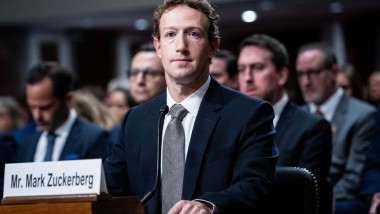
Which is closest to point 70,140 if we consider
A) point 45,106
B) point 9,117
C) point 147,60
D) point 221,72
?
point 45,106

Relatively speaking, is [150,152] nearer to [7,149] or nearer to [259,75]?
[259,75]

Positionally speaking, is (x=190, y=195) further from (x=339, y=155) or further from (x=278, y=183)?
(x=339, y=155)

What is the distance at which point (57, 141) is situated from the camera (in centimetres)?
410

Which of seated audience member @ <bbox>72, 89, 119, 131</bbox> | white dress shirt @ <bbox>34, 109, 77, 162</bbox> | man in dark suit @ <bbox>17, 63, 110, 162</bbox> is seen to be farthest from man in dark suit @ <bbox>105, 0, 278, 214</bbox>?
seated audience member @ <bbox>72, 89, 119, 131</bbox>

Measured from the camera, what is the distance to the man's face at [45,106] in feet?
13.7

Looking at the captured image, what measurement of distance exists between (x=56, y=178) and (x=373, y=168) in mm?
2323

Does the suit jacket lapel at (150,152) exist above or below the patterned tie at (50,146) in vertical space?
above

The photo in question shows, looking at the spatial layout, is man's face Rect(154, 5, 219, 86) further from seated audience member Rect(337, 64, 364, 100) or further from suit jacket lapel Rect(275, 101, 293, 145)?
seated audience member Rect(337, 64, 364, 100)

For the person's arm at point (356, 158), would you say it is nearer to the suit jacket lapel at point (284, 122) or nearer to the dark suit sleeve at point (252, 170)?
the suit jacket lapel at point (284, 122)

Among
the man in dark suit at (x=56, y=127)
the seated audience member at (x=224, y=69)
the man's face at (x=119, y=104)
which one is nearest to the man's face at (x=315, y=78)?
the seated audience member at (x=224, y=69)

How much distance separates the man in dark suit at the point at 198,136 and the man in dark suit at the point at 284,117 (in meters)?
0.97

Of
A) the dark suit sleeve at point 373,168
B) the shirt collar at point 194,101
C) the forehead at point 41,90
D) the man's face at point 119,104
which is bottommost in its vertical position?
the dark suit sleeve at point 373,168

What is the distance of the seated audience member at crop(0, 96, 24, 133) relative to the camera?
5.99 metres

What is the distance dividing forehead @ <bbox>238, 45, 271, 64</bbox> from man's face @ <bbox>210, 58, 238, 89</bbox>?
63 cm
